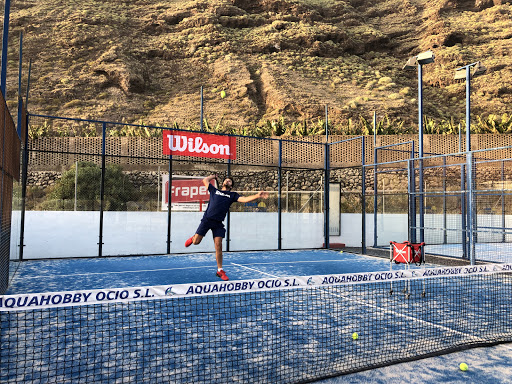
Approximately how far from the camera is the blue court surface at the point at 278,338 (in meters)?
3.65

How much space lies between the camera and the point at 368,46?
6019cm

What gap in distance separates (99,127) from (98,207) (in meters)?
29.7

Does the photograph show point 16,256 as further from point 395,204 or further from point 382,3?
point 382,3

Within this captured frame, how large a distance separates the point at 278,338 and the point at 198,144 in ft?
28.5

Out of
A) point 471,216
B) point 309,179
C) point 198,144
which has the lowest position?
point 471,216

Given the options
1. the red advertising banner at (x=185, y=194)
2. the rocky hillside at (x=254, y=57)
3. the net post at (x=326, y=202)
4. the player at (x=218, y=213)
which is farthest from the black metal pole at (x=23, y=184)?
the rocky hillside at (x=254, y=57)

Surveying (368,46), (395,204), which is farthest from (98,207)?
(368,46)

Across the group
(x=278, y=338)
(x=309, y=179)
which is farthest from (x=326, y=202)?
(x=278, y=338)

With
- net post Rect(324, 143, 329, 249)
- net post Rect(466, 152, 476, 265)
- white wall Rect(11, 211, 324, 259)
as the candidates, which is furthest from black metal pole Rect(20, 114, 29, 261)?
net post Rect(466, 152, 476, 265)

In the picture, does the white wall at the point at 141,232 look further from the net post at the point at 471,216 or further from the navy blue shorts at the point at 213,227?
the net post at the point at 471,216

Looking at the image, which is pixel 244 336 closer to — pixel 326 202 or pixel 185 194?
pixel 185 194

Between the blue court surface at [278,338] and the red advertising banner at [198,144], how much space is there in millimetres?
5224

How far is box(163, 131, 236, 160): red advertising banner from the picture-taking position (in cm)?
1221

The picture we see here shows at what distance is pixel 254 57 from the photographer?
5338 cm
